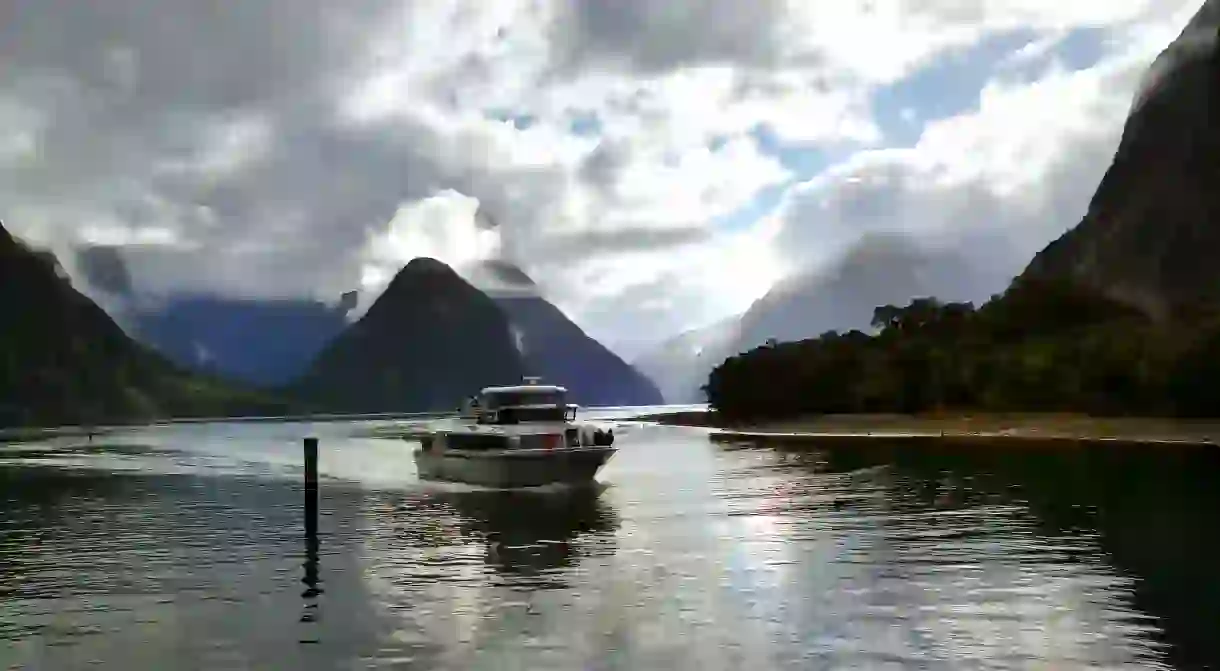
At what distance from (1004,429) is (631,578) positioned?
368 ft

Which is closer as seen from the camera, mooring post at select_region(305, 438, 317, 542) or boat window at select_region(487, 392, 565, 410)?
mooring post at select_region(305, 438, 317, 542)

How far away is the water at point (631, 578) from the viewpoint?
2173 cm

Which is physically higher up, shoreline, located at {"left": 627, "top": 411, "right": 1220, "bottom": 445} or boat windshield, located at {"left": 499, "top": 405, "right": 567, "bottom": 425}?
boat windshield, located at {"left": 499, "top": 405, "right": 567, "bottom": 425}

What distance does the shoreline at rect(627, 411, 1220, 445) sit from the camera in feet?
365

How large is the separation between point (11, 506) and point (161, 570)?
3053 cm

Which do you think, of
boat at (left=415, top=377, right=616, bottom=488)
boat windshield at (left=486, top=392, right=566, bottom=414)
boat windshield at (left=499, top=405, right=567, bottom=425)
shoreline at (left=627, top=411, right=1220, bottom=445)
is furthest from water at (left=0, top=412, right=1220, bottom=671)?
shoreline at (left=627, top=411, right=1220, bottom=445)

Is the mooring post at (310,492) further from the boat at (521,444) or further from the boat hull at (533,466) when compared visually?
the boat at (521,444)

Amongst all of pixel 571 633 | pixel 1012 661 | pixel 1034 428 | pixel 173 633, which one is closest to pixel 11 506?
pixel 173 633

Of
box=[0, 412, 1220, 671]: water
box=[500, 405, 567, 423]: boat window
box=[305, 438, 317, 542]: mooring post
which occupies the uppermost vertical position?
box=[500, 405, 567, 423]: boat window

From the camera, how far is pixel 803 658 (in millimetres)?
20812

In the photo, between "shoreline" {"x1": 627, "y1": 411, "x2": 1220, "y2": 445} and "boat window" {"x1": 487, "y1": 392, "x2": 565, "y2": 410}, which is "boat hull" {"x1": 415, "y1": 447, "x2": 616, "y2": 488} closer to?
"boat window" {"x1": 487, "y1": 392, "x2": 565, "y2": 410}

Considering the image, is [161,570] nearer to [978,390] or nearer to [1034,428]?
[1034,428]

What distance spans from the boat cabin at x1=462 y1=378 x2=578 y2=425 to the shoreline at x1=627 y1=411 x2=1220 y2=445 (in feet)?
218

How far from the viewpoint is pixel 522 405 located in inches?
2425
